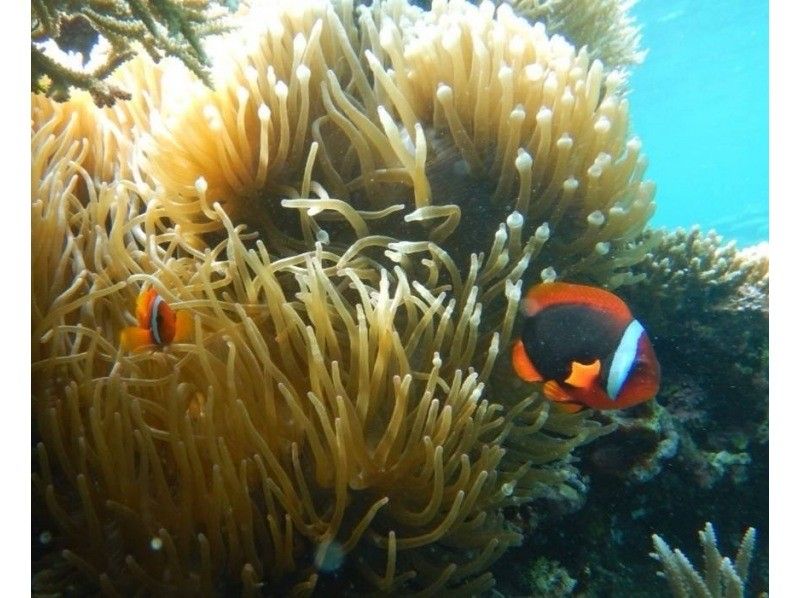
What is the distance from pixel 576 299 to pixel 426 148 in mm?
603

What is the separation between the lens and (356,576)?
1.32 m

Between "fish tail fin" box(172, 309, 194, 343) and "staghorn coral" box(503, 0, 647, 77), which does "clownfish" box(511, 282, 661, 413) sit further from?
"staghorn coral" box(503, 0, 647, 77)

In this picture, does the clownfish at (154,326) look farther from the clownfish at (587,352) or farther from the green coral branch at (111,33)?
the clownfish at (587,352)

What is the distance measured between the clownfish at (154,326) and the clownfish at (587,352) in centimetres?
81

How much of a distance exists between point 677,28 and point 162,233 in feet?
53.1

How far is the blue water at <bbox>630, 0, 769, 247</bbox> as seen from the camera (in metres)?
14.1

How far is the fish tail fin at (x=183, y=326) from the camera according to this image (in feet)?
4.76

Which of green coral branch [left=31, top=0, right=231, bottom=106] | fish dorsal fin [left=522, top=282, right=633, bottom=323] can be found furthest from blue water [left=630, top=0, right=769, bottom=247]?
green coral branch [left=31, top=0, right=231, bottom=106]

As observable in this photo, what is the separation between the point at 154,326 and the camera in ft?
4.68

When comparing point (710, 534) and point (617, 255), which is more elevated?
Result: point (617, 255)

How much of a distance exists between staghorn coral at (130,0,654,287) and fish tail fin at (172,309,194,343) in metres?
0.36
